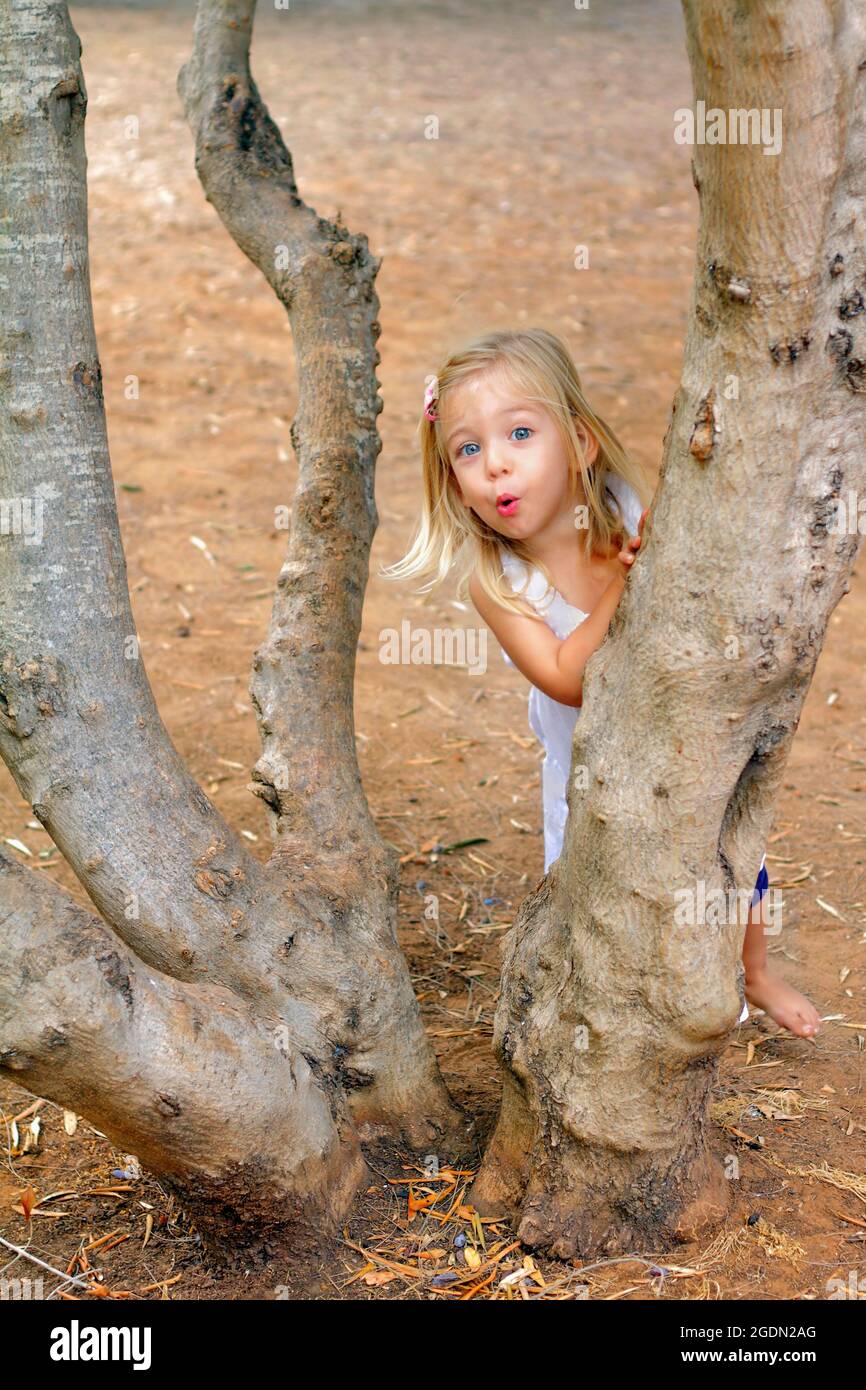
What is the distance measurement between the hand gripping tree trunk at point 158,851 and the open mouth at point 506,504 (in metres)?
0.43

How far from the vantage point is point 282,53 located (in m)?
13.6

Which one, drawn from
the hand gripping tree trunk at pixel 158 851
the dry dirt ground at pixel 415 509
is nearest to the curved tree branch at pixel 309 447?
the hand gripping tree trunk at pixel 158 851

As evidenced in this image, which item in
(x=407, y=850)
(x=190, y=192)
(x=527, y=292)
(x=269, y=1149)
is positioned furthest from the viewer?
(x=190, y=192)

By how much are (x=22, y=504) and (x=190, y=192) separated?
28.4ft

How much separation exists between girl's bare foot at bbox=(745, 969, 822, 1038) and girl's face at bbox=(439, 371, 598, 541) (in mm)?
1193

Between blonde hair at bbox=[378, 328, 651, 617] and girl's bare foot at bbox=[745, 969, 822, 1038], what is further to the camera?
girl's bare foot at bbox=[745, 969, 822, 1038]

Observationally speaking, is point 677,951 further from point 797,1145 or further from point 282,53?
point 282,53

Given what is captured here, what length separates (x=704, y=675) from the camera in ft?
6.95

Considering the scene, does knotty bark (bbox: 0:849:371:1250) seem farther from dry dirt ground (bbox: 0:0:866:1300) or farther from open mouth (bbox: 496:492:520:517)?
open mouth (bbox: 496:492:520:517)

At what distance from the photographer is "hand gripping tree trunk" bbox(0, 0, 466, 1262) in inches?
82.8

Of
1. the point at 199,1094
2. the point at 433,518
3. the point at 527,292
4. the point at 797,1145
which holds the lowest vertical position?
the point at 797,1145

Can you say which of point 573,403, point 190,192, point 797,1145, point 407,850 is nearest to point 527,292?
point 190,192

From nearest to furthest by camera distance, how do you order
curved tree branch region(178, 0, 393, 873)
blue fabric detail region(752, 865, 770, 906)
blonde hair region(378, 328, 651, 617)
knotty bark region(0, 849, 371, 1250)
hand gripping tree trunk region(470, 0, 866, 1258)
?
hand gripping tree trunk region(470, 0, 866, 1258) < knotty bark region(0, 849, 371, 1250) < blonde hair region(378, 328, 651, 617) < curved tree branch region(178, 0, 393, 873) < blue fabric detail region(752, 865, 770, 906)

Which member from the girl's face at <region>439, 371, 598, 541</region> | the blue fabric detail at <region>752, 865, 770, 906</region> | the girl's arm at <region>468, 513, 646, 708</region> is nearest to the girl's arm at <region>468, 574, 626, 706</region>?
the girl's arm at <region>468, 513, 646, 708</region>
